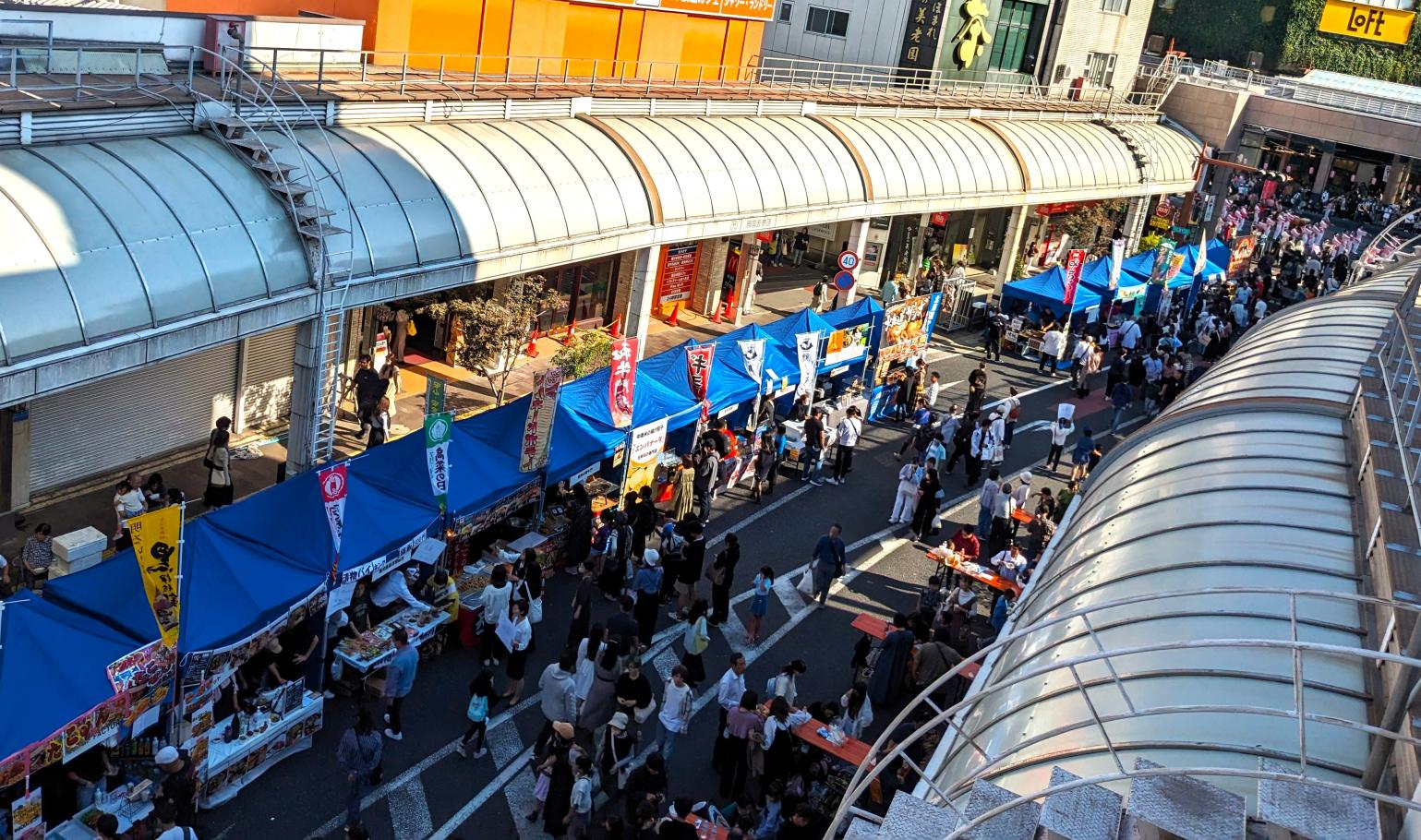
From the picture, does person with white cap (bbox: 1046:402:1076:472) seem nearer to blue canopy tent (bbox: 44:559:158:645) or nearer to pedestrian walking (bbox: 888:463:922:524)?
pedestrian walking (bbox: 888:463:922:524)

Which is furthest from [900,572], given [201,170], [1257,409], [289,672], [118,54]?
[118,54]

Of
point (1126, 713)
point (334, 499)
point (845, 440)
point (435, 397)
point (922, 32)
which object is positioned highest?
point (922, 32)

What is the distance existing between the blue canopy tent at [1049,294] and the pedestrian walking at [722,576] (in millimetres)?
19126

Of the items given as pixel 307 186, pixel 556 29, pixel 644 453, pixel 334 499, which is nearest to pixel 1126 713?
pixel 334 499

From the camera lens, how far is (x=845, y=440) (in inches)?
950

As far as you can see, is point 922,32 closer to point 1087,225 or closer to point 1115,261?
point 1087,225

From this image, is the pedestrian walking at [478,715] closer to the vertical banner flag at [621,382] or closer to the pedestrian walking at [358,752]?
the pedestrian walking at [358,752]

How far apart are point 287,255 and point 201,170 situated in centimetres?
159

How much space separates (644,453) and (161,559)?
9.22 meters

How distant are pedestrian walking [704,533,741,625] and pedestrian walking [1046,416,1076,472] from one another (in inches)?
422

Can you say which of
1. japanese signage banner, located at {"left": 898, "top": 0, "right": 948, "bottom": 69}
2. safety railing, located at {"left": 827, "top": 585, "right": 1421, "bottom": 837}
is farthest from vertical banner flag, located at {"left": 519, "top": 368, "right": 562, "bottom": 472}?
japanese signage banner, located at {"left": 898, "top": 0, "right": 948, "bottom": 69}

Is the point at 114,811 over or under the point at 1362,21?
under

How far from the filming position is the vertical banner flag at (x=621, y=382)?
19469mm

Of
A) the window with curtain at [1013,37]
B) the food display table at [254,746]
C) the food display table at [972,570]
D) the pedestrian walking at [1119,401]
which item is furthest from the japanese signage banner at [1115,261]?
the food display table at [254,746]
